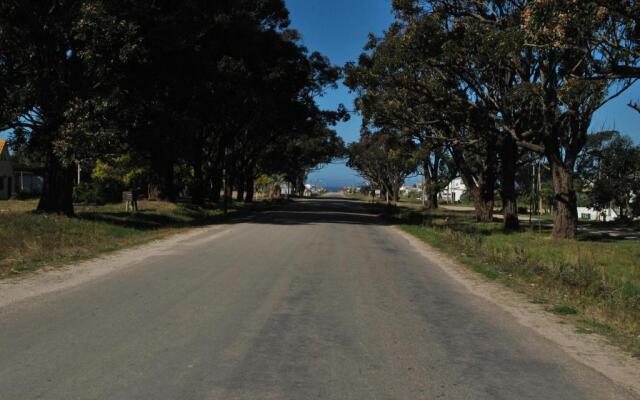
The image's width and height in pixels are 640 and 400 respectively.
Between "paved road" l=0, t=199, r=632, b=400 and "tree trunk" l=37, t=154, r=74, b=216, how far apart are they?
12.6 m

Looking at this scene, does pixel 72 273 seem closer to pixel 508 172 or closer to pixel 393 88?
pixel 393 88

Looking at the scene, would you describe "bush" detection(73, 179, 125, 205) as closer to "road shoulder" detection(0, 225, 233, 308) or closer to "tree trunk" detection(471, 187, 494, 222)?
"tree trunk" detection(471, 187, 494, 222)

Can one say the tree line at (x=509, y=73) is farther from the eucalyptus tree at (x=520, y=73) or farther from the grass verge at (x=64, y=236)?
the grass verge at (x=64, y=236)

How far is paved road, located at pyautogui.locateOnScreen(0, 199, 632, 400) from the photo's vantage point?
5.14 m

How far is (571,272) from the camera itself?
1305 cm

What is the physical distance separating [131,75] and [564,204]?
17.9 meters

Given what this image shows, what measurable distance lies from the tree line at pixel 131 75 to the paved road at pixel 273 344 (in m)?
11.6

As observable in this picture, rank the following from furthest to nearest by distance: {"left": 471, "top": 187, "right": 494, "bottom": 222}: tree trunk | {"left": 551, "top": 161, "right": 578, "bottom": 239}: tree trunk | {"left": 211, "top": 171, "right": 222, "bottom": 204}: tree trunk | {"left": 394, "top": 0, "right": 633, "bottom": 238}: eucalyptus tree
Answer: {"left": 211, "top": 171, "right": 222, "bottom": 204}: tree trunk < {"left": 471, "top": 187, "right": 494, "bottom": 222}: tree trunk < {"left": 551, "top": 161, "right": 578, "bottom": 239}: tree trunk < {"left": 394, "top": 0, "right": 633, "bottom": 238}: eucalyptus tree

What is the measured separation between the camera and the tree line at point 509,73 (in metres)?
14.5

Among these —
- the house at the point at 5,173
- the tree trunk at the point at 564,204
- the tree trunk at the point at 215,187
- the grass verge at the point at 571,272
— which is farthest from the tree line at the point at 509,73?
the house at the point at 5,173

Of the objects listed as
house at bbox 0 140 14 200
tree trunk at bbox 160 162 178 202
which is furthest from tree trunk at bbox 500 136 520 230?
house at bbox 0 140 14 200

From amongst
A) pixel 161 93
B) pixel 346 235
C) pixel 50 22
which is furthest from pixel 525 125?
pixel 50 22

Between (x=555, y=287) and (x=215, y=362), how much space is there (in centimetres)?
786

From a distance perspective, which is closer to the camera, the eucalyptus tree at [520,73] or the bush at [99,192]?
the eucalyptus tree at [520,73]
